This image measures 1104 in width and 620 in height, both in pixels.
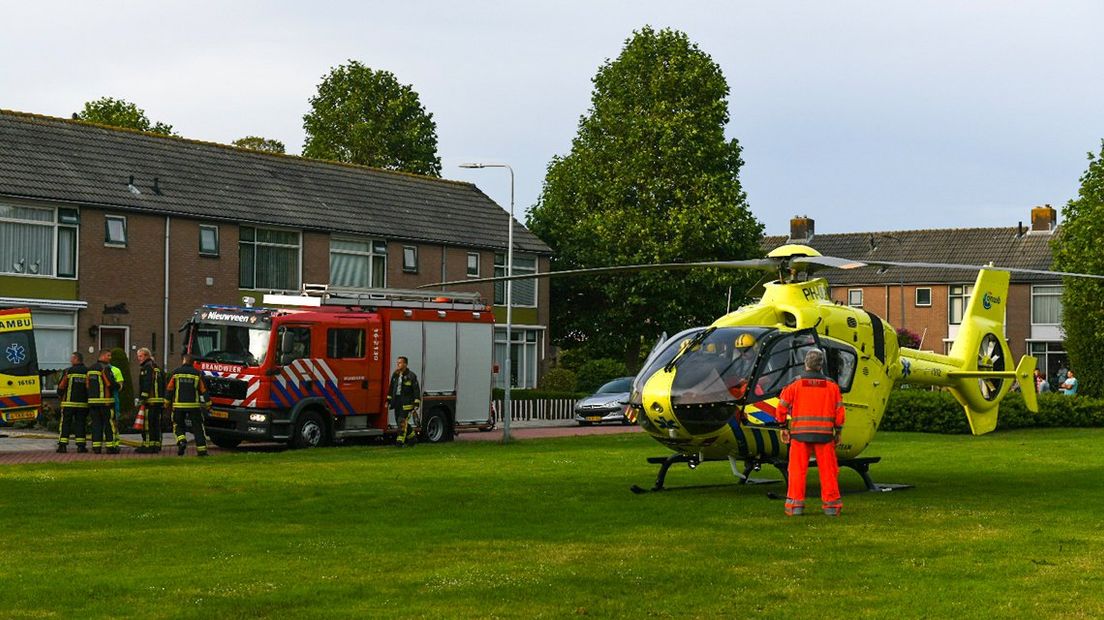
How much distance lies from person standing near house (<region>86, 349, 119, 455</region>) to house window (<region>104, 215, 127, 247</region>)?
12529mm

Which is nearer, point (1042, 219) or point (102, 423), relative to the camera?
point (102, 423)

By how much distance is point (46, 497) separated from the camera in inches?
701

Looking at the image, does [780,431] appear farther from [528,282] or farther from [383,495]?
[528,282]

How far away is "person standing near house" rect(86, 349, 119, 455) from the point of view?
25344mm

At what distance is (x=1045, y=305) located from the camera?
244 feet

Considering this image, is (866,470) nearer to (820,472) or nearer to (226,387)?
(820,472)

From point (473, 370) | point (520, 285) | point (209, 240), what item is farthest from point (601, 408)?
point (209, 240)

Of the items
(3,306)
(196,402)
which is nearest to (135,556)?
(196,402)

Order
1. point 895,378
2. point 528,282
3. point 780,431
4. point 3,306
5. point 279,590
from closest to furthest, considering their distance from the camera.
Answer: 1. point 279,590
2. point 780,431
3. point 895,378
4. point 3,306
5. point 528,282

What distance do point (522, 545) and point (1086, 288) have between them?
43.7m

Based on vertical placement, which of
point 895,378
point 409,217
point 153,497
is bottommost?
point 153,497

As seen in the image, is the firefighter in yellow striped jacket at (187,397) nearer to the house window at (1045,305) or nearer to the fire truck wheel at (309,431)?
the fire truck wheel at (309,431)

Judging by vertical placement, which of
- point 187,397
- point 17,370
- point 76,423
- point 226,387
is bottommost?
point 76,423

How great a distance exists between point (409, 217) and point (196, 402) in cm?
2258
